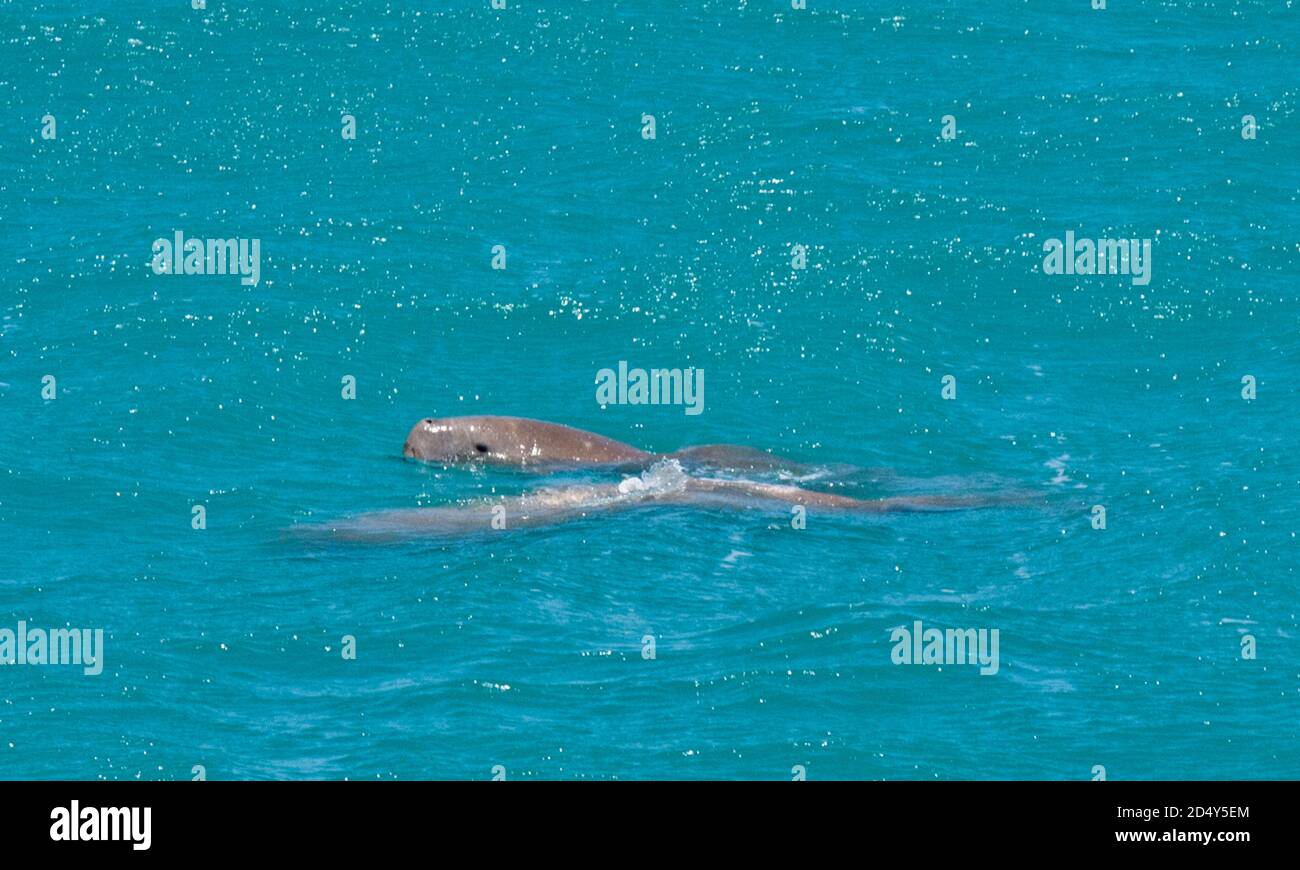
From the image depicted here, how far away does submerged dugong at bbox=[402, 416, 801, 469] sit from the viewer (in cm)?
2755

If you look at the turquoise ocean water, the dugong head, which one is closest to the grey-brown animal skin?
the dugong head

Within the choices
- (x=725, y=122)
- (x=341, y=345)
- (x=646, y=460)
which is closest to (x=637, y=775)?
A: (x=646, y=460)

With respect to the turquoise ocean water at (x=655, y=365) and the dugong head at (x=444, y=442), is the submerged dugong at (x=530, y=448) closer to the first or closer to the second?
the dugong head at (x=444, y=442)

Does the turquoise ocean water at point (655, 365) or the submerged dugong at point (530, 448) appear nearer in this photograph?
the turquoise ocean water at point (655, 365)

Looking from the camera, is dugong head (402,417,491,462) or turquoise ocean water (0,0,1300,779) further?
dugong head (402,417,491,462)

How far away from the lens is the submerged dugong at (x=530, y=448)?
2755cm

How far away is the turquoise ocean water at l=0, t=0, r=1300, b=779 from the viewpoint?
64.8ft

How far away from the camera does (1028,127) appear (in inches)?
1507

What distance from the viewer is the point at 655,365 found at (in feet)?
102

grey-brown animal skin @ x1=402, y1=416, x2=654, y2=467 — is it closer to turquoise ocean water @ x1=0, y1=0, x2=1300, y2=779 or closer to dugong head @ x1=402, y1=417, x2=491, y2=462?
dugong head @ x1=402, y1=417, x2=491, y2=462

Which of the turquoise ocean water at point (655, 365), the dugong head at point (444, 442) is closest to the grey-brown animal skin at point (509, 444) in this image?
the dugong head at point (444, 442)

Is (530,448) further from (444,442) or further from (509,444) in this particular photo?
(444,442)

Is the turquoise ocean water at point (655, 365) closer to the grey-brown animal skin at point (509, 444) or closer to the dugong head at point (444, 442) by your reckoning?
the dugong head at point (444, 442)

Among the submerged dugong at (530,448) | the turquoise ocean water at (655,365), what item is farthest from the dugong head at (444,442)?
the turquoise ocean water at (655,365)
